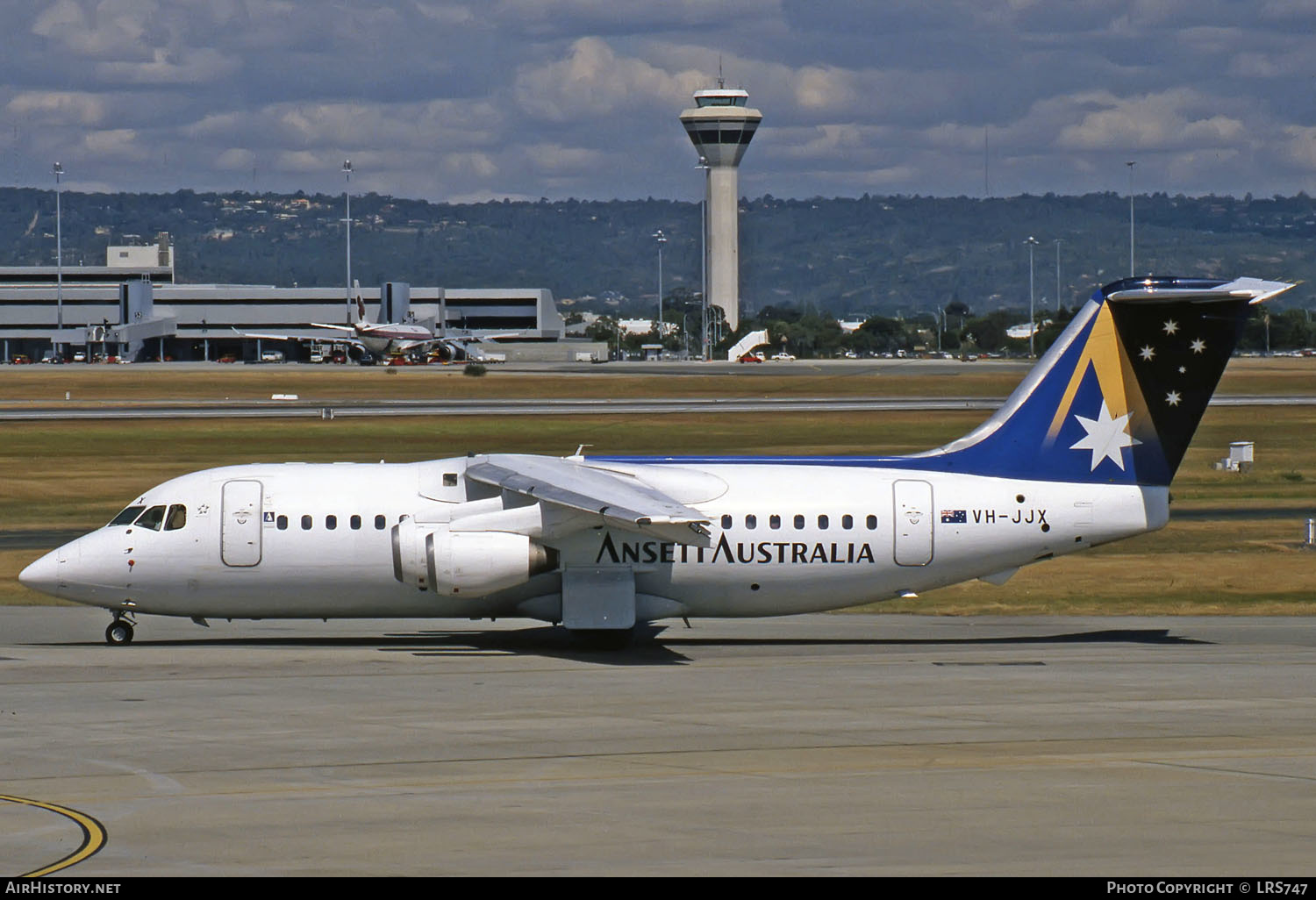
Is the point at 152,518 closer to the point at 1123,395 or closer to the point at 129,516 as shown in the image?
the point at 129,516

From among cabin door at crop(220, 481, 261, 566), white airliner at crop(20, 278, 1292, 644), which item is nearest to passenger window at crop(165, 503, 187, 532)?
white airliner at crop(20, 278, 1292, 644)

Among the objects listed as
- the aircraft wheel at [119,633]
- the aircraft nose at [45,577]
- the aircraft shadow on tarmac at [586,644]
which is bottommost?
the aircraft shadow on tarmac at [586,644]

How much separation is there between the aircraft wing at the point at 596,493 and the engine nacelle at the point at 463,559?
931 mm

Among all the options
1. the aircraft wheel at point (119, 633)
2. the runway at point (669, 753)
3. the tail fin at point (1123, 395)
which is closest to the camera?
the runway at point (669, 753)

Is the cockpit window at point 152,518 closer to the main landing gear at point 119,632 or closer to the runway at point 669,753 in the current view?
the main landing gear at point 119,632

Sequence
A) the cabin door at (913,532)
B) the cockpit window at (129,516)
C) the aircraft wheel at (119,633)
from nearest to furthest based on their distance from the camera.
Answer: the cabin door at (913,532)
the aircraft wheel at (119,633)
the cockpit window at (129,516)

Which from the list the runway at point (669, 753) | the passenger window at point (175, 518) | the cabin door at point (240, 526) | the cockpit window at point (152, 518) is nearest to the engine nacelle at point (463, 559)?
the runway at point (669, 753)

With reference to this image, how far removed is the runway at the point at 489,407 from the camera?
90.6 m

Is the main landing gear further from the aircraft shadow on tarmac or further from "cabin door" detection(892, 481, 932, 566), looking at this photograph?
"cabin door" detection(892, 481, 932, 566)

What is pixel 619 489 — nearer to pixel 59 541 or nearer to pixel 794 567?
pixel 794 567

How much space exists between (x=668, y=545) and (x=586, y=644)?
2.22m

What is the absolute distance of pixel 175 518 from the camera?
1173 inches

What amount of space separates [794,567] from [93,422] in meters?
62.5

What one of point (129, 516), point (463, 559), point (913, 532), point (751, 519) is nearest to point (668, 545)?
point (751, 519)
